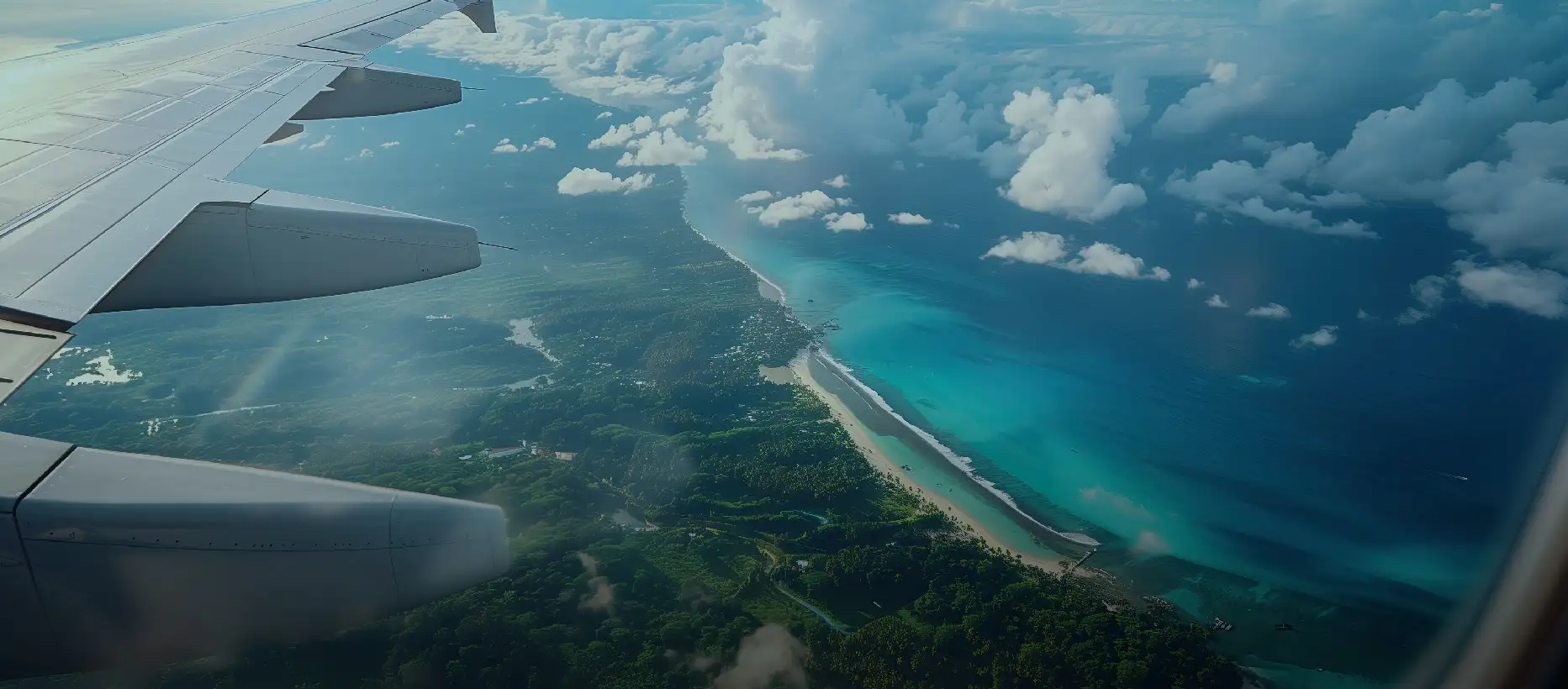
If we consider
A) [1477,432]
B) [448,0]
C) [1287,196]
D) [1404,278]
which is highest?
[448,0]

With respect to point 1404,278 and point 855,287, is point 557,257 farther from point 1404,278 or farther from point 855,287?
point 1404,278

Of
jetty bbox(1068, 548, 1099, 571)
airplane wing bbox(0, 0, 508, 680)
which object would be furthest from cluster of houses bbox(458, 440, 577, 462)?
airplane wing bbox(0, 0, 508, 680)

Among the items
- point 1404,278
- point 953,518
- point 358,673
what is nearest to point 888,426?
point 953,518

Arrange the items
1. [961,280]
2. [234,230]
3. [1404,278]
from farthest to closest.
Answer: [961,280] < [1404,278] < [234,230]

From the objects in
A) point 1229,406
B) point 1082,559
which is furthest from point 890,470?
point 1229,406

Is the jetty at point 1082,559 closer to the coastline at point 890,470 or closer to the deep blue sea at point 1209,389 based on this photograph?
the coastline at point 890,470
